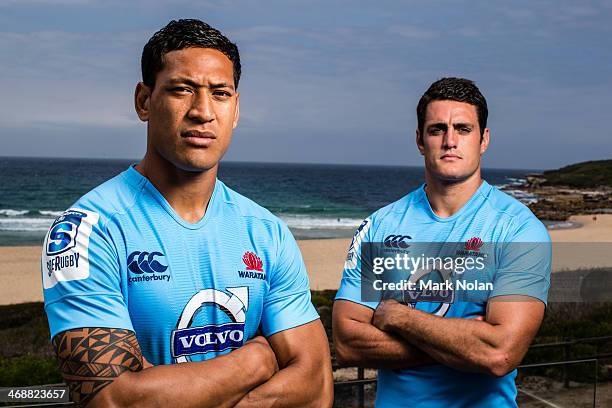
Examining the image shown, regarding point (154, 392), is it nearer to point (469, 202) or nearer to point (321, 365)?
point (321, 365)

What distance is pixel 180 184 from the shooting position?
284 centimetres

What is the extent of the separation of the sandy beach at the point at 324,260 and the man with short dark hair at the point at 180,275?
73.0ft

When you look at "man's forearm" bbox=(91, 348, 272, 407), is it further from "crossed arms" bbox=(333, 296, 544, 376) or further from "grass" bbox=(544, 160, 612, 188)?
"grass" bbox=(544, 160, 612, 188)

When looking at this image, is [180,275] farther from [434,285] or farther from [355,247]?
[434,285]

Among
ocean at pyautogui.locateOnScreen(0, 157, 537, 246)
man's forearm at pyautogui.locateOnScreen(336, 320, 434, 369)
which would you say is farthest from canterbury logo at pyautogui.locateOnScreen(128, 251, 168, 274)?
ocean at pyautogui.locateOnScreen(0, 157, 537, 246)

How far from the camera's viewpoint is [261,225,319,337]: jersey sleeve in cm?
296

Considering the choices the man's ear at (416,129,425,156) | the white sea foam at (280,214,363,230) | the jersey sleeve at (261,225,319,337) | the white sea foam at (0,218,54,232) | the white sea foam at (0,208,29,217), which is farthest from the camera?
the white sea foam at (0,208,29,217)

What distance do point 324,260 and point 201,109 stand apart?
30.0 metres

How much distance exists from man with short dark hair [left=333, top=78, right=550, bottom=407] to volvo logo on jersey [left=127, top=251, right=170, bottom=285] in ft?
4.68

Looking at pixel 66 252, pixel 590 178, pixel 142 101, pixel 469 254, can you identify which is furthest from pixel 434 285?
pixel 590 178

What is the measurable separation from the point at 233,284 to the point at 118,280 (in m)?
0.47

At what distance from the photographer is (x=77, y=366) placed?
246 cm

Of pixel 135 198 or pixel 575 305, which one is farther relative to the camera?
pixel 575 305

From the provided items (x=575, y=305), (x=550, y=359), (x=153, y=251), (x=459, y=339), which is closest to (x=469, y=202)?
(x=459, y=339)
